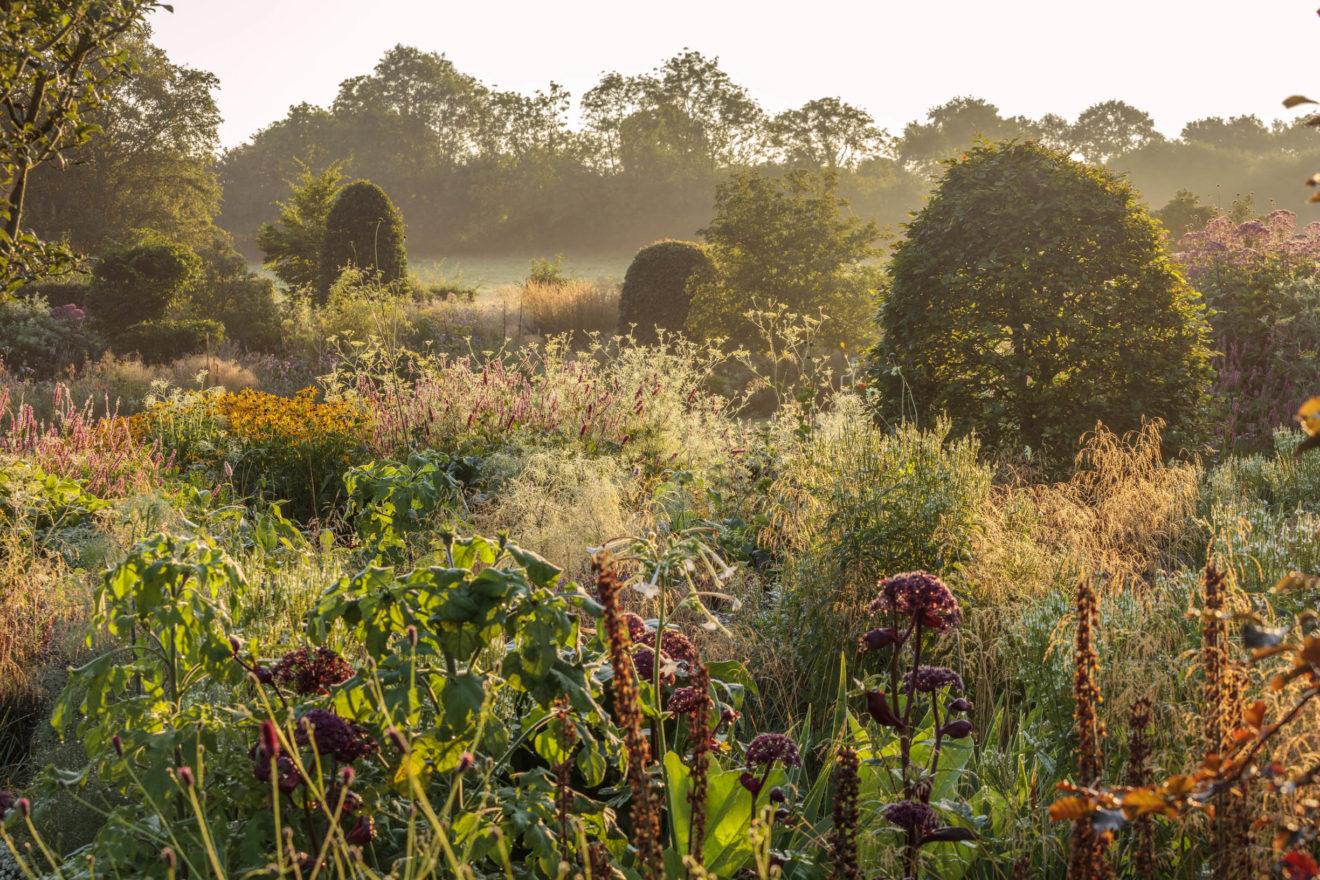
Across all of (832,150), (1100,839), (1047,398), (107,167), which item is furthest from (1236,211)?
(107,167)

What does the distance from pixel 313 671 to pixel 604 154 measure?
141 ft

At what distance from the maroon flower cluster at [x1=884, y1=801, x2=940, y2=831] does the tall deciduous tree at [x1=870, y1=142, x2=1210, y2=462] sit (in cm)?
455

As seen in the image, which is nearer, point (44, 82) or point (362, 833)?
point (362, 833)

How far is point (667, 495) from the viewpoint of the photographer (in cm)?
508

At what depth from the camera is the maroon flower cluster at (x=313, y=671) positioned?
1735 mm

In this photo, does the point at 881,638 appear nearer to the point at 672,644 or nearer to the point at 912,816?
the point at 912,816

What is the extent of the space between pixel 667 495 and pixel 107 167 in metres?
32.1

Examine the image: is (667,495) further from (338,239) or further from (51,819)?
(338,239)

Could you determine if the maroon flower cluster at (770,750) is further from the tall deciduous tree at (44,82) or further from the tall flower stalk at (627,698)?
the tall deciduous tree at (44,82)

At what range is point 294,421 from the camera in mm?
6430

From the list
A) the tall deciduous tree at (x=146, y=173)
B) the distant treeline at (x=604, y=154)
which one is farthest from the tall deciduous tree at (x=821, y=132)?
the tall deciduous tree at (x=146, y=173)

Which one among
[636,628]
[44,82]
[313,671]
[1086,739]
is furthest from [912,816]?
[44,82]

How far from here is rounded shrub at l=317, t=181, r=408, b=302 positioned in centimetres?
1769

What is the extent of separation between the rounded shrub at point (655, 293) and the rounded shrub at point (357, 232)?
4.89 m
